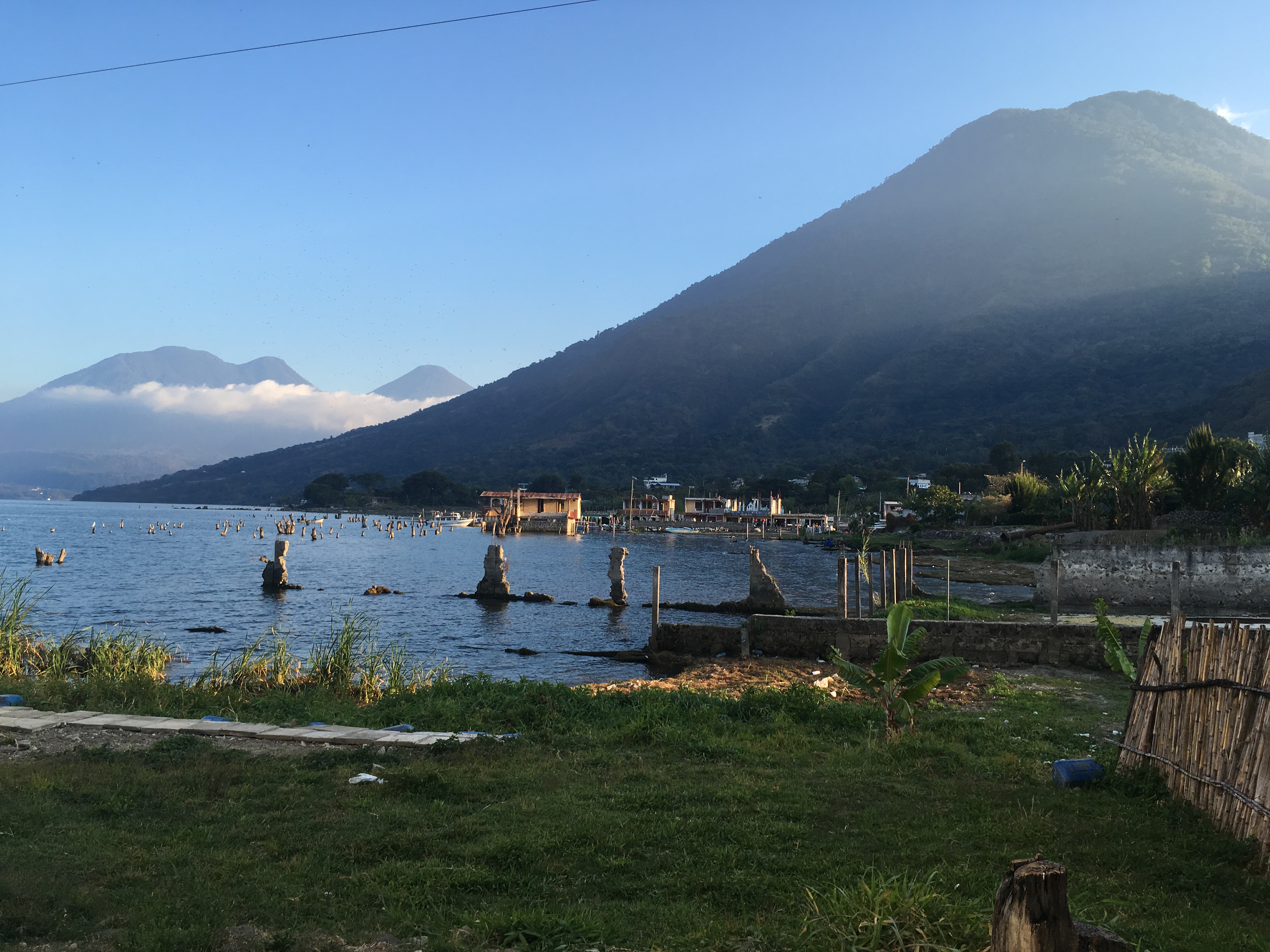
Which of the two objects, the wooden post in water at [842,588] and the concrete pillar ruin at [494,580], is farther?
the concrete pillar ruin at [494,580]

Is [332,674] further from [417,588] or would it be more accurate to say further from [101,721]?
[417,588]

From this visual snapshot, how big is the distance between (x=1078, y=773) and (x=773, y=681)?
940cm

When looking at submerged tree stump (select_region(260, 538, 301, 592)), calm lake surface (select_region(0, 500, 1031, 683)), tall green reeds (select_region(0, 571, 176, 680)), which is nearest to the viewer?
tall green reeds (select_region(0, 571, 176, 680))

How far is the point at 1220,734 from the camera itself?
254 inches

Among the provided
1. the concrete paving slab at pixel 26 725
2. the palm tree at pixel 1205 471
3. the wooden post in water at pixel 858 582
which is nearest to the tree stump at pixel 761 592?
the wooden post in water at pixel 858 582

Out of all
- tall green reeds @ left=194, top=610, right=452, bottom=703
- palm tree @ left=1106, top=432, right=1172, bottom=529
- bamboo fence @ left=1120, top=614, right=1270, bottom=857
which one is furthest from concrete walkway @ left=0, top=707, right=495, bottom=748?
palm tree @ left=1106, top=432, right=1172, bottom=529

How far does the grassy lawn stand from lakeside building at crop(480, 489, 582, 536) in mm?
104608

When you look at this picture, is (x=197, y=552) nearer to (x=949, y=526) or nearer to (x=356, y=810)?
(x=949, y=526)

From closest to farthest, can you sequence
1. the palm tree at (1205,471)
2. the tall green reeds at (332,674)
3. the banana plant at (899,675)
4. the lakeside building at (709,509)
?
the banana plant at (899,675), the tall green reeds at (332,674), the palm tree at (1205,471), the lakeside building at (709,509)

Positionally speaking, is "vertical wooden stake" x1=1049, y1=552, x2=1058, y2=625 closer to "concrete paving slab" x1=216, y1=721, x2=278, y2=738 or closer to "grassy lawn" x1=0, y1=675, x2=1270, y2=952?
"grassy lawn" x1=0, y1=675, x2=1270, y2=952

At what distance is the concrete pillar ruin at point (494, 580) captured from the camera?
41.9 meters

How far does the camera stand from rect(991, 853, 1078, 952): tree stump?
3129 millimetres

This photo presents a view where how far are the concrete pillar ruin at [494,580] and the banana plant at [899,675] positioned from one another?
32147 mm

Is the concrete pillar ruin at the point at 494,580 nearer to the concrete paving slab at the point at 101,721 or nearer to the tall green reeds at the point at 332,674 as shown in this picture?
the tall green reeds at the point at 332,674
